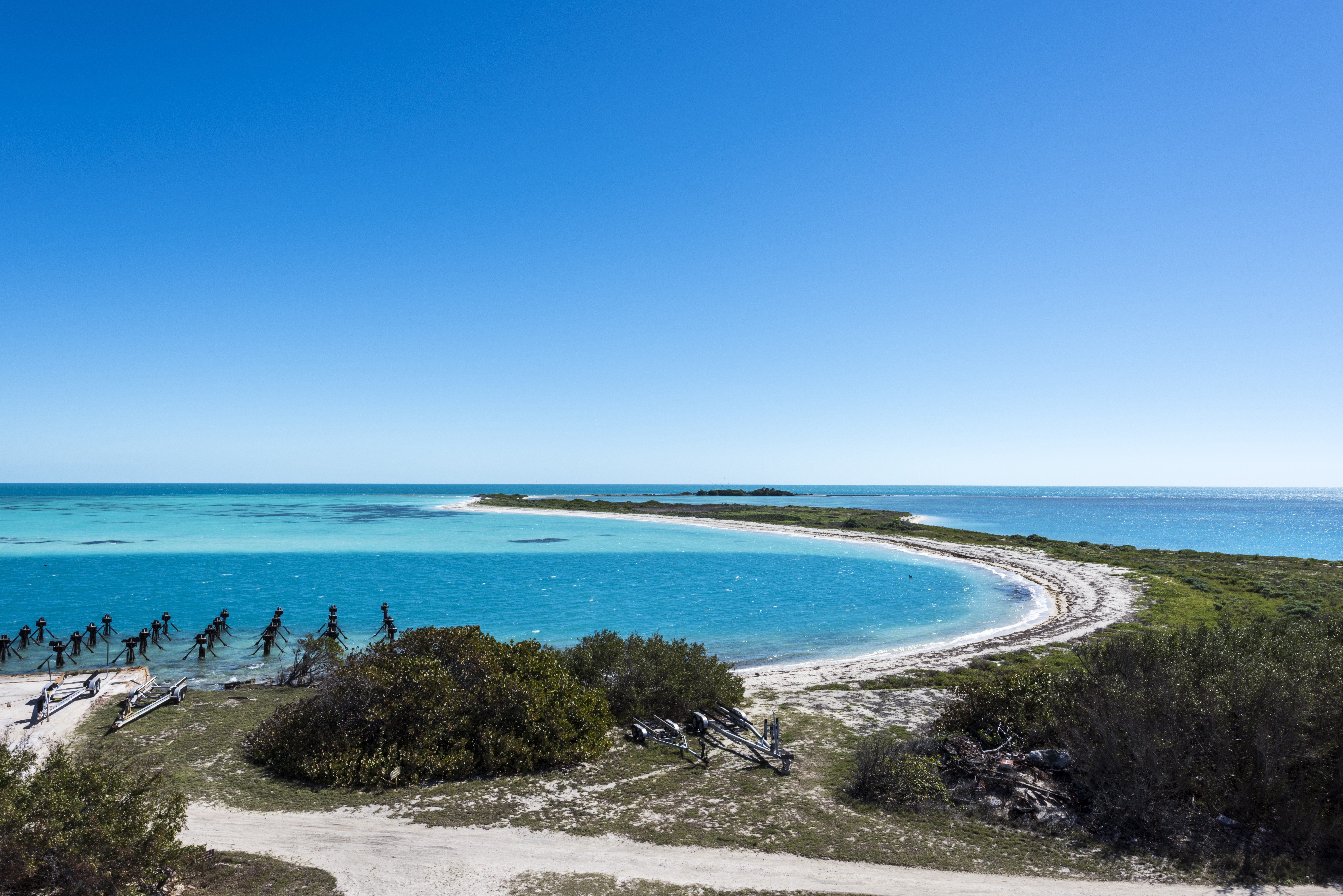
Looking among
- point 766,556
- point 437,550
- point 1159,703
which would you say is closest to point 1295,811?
point 1159,703

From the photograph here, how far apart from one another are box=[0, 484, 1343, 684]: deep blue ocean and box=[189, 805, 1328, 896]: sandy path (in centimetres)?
1553

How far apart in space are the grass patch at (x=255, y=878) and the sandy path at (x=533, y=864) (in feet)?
0.79

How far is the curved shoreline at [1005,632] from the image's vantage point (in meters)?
24.7

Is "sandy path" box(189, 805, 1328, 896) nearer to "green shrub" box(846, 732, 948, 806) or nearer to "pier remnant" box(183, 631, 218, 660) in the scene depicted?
"green shrub" box(846, 732, 948, 806)

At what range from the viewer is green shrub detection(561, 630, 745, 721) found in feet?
60.4

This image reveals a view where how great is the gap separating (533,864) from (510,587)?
114ft

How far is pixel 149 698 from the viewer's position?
19.6 m

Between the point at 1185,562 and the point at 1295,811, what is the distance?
193ft

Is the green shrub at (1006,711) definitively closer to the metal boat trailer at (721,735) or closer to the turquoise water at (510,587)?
the metal boat trailer at (721,735)

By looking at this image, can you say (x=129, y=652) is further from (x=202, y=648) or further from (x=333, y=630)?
(x=333, y=630)

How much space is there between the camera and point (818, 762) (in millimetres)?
15242

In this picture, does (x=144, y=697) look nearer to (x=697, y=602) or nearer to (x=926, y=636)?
(x=697, y=602)

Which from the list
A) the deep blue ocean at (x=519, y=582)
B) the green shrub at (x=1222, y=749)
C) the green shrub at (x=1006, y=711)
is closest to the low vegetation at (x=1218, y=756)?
the green shrub at (x=1222, y=749)

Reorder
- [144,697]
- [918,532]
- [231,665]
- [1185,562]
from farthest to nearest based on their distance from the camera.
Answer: [918,532] < [1185,562] < [231,665] < [144,697]
